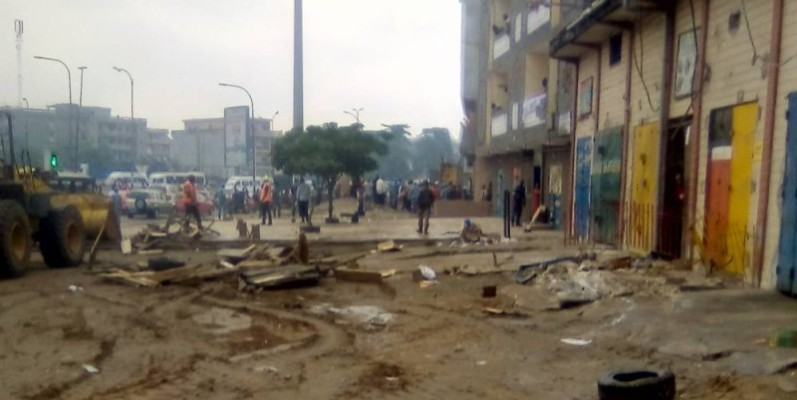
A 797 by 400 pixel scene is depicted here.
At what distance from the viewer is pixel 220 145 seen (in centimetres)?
9588

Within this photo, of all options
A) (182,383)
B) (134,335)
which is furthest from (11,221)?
(182,383)

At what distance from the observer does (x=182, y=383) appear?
619cm

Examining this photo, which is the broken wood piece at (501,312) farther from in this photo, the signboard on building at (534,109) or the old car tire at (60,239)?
the signboard on building at (534,109)

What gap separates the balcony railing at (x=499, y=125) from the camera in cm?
3042

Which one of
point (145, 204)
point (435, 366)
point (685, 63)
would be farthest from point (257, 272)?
point (145, 204)

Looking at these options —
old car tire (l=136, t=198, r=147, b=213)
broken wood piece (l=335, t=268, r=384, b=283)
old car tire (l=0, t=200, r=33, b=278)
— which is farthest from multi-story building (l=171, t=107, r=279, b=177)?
broken wood piece (l=335, t=268, r=384, b=283)

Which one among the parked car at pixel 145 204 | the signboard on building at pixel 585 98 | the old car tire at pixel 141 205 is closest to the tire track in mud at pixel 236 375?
the signboard on building at pixel 585 98

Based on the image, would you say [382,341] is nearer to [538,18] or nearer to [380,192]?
[538,18]

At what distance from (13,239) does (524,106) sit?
19.4 metres

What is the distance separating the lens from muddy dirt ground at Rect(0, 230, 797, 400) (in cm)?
598

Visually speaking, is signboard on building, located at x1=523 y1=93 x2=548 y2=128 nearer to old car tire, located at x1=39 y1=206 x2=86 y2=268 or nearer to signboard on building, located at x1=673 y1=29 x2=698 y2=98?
signboard on building, located at x1=673 y1=29 x2=698 y2=98

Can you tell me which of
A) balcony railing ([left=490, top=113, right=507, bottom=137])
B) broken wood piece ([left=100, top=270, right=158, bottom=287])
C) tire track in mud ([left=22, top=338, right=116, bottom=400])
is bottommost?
broken wood piece ([left=100, top=270, right=158, bottom=287])

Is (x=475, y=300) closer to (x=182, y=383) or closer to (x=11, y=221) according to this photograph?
(x=182, y=383)

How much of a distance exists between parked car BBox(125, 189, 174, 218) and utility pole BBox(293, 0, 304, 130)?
15.3 meters
